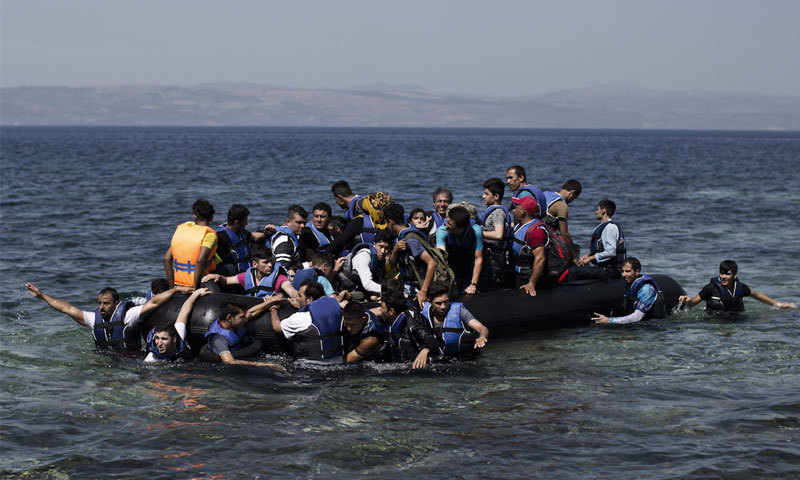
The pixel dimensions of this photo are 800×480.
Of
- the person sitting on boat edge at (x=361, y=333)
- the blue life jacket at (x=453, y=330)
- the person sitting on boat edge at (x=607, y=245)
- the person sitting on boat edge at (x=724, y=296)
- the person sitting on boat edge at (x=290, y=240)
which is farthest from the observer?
the person sitting on boat edge at (x=724, y=296)

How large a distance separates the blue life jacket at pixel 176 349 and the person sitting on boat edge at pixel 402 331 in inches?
90.8

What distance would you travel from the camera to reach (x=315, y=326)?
29.9ft

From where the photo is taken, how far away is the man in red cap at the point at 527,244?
1070cm

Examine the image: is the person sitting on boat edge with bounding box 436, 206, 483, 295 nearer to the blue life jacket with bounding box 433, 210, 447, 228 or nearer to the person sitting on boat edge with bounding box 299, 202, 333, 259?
the blue life jacket with bounding box 433, 210, 447, 228

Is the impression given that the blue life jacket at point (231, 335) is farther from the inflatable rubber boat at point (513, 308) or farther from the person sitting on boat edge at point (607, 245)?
the person sitting on boat edge at point (607, 245)

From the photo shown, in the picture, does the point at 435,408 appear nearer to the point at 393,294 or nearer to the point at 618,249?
the point at 393,294

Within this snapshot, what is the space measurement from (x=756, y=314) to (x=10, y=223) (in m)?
20.9

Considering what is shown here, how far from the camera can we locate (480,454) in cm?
734

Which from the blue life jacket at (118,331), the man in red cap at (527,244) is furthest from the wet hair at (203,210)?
the man in red cap at (527,244)

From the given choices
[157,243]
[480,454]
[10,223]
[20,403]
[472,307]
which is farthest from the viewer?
[10,223]

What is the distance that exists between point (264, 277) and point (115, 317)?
1840 millimetres

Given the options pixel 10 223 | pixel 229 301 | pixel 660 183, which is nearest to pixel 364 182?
pixel 660 183

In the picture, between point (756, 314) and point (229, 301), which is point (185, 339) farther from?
point (756, 314)

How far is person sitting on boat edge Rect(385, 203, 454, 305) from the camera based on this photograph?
9.58 meters
